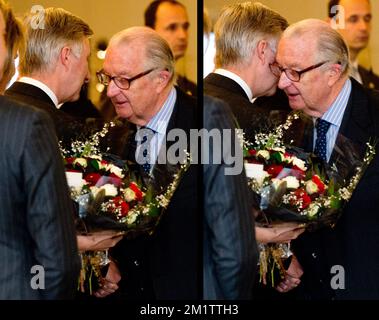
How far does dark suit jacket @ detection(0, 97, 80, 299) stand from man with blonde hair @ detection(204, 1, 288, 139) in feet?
2.26

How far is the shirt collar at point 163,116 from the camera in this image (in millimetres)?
2682

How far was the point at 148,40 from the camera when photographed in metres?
2.66

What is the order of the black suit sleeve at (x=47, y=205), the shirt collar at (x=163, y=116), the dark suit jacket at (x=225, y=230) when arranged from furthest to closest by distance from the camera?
the shirt collar at (x=163, y=116), the dark suit jacket at (x=225, y=230), the black suit sleeve at (x=47, y=205)

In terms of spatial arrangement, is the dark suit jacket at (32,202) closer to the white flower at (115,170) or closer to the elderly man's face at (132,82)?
the white flower at (115,170)

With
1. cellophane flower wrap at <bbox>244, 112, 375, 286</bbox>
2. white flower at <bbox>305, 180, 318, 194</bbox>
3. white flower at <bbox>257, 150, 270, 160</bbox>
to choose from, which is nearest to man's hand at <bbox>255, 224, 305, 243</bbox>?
cellophane flower wrap at <bbox>244, 112, 375, 286</bbox>

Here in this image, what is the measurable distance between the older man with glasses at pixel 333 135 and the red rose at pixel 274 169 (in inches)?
5.4

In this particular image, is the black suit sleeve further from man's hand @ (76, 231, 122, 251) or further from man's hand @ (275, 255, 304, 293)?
man's hand @ (275, 255, 304, 293)

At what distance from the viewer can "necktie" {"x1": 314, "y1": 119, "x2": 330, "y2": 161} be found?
2.65 m

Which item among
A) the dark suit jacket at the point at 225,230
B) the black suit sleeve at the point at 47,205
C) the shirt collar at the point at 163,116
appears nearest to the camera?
the black suit sleeve at the point at 47,205

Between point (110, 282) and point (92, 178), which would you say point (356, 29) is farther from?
point (110, 282)

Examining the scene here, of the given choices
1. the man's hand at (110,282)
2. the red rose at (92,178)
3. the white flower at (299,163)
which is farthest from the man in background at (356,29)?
the man's hand at (110,282)

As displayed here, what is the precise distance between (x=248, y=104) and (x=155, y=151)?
14.0 inches

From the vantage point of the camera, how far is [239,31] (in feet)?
8.77

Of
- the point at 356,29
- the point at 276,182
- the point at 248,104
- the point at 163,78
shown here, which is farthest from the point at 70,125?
the point at 356,29
